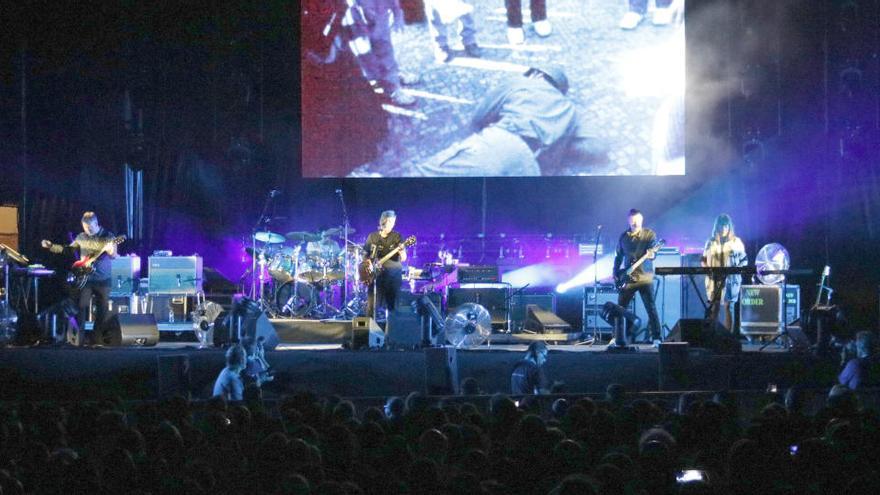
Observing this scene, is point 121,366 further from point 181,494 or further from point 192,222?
A: point 181,494

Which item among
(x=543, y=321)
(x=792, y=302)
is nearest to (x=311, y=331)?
Answer: (x=543, y=321)

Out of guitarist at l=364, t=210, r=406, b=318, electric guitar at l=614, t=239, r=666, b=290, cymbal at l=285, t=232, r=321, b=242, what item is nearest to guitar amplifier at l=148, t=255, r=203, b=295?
cymbal at l=285, t=232, r=321, b=242

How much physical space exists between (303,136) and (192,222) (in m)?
2.54

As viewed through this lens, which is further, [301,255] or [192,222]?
[192,222]

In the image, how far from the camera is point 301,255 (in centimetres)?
1659

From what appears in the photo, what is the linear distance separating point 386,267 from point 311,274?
3081 millimetres

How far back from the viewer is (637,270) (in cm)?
1381

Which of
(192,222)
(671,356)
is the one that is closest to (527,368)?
(671,356)

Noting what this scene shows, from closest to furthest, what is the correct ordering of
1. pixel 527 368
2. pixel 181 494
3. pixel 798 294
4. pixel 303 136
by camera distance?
pixel 181 494, pixel 527 368, pixel 798 294, pixel 303 136

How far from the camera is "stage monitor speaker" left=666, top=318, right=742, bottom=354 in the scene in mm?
12242

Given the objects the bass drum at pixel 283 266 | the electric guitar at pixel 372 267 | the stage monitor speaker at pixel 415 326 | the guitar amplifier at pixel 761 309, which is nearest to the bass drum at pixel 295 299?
the bass drum at pixel 283 266

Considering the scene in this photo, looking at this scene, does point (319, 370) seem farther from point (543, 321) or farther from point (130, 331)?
point (543, 321)

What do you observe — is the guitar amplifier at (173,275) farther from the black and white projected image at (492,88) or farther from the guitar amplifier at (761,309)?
the guitar amplifier at (761,309)

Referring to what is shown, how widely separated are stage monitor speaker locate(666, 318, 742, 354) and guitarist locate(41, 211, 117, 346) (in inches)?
283
